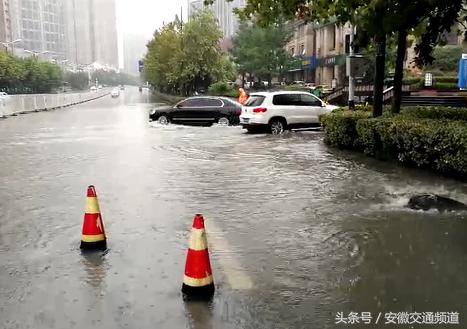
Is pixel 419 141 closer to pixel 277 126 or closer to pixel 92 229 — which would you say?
pixel 92 229

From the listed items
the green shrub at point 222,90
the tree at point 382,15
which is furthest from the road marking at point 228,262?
the green shrub at point 222,90

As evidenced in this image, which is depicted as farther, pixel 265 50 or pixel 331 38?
pixel 331 38

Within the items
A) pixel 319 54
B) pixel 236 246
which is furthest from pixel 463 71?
pixel 319 54

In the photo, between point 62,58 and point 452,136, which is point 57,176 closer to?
point 452,136

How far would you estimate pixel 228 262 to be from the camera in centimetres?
552

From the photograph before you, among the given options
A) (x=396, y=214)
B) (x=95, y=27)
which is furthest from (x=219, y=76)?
(x=95, y=27)

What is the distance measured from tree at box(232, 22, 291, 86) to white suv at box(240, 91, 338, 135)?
3640cm

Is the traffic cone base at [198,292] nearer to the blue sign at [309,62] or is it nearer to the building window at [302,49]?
the blue sign at [309,62]

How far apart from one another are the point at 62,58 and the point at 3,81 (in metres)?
65.6

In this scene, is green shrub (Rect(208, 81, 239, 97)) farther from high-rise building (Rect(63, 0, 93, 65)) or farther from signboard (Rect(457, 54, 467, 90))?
high-rise building (Rect(63, 0, 93, 65))

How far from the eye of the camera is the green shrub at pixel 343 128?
13922 mm

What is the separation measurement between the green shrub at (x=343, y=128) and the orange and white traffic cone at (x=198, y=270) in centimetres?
973

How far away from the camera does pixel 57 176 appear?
11.0m

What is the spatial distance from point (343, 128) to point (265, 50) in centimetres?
4351
